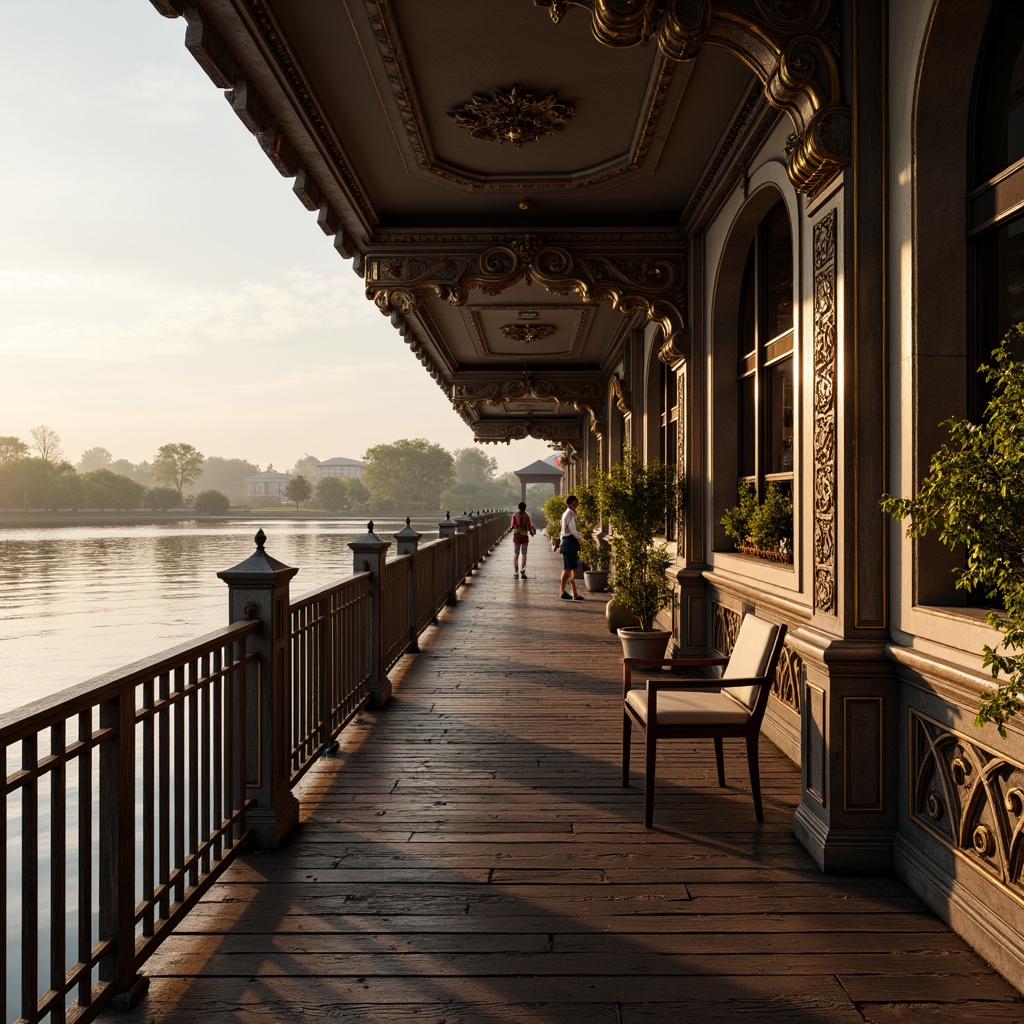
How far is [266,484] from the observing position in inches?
6009

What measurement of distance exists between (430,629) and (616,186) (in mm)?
5299

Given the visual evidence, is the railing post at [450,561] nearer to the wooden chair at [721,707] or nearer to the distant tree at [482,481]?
the wooden chair at [721,707]

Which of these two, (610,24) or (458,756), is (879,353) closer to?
(610,24)

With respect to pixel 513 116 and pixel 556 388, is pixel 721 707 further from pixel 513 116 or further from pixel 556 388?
pixel 556 388

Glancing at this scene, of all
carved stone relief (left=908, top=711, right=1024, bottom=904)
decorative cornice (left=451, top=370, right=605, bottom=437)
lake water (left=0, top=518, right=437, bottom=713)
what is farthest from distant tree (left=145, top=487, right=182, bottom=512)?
carved stone relief (left=908, top=711, right=1024, bottom=904)

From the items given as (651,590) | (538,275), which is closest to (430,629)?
(651,590)

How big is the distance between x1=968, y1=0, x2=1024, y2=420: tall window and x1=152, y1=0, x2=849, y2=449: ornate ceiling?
1.68ft

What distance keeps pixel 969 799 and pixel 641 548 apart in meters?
4.54

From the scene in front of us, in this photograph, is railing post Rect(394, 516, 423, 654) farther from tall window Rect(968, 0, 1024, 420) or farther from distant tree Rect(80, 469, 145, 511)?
distant tree Rect(80, 469, 145, 511)

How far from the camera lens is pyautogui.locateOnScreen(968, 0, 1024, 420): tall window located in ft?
9.51

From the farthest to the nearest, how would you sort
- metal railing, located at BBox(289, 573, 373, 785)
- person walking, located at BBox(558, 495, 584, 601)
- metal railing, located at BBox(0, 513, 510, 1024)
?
1. person walking, located at BBox(558, 495, 584, 601)
2. metal railing, located at BBox(289, 573, 373, 785)
3. metal railing, located at BBox(0, 513, 510, 1024)

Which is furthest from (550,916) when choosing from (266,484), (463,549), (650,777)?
(266,484)

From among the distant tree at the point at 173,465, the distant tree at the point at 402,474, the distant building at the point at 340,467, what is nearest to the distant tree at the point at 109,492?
the distant tree at the point at 173,465

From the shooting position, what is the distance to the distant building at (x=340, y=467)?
174125mm
